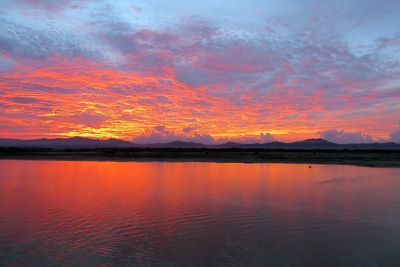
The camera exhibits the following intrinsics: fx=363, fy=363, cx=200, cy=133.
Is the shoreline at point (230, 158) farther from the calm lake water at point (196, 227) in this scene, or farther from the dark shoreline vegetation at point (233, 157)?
the calm lake water at point (196, 227)

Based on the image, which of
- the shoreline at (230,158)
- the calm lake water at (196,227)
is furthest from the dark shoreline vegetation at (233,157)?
the calm lake water at (196,227)

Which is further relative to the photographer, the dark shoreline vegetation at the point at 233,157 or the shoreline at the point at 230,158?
the dark shoreline vegetation at the point at 233,157

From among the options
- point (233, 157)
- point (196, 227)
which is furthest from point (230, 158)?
point (196, 227)

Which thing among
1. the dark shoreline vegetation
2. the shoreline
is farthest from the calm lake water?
the dark shoreline vegetation

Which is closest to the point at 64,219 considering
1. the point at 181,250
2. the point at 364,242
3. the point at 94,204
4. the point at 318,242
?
the point at 94,204

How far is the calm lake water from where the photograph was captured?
895 centimetres

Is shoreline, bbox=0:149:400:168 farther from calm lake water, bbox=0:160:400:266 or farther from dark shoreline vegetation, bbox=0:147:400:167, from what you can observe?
calm lake water, bbox=0:160:400:266

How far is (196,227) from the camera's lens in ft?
38.9

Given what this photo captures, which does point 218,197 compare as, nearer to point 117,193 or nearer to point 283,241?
point 117,193

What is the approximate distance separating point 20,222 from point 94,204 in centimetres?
378

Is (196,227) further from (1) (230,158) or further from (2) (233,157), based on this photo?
(2) (233,157)

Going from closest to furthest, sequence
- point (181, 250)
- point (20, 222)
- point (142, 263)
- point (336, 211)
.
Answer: point (142, 263) → point (181, 250) → point (20, 222) → point (336, 211)

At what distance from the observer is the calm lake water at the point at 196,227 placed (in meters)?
8.95

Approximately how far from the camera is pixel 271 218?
13391 mm
